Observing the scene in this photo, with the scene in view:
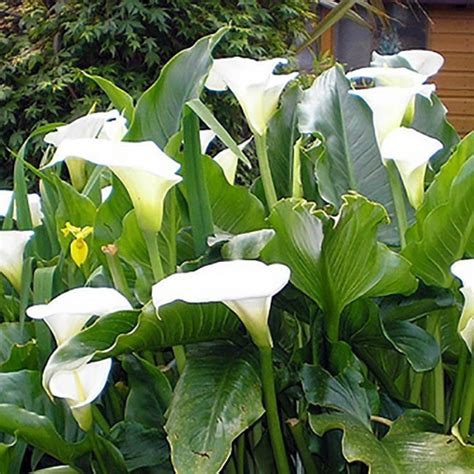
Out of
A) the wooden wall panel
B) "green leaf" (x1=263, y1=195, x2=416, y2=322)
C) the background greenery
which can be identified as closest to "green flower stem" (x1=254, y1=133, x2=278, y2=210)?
"green leaf" (x1=263, y1=195, x2=416, y2=322)

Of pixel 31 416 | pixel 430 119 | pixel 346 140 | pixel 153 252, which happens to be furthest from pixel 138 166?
pixel 430 119

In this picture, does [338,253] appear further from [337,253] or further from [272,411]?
[272,411]

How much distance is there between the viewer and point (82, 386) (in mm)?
512

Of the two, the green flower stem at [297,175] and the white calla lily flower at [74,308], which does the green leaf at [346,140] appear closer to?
the green flower stem at [297,175]

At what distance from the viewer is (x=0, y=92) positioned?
2209mm

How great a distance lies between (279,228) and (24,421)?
8.4 inches

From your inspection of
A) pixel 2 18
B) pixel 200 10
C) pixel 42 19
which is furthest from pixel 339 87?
pixel 2 18

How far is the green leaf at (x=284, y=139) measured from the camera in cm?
73

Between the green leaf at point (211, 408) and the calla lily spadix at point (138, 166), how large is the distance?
0.11m

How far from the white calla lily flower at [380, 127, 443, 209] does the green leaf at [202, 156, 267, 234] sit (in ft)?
0.41

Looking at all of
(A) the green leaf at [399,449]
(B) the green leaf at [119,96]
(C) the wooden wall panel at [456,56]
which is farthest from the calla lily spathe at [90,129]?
(C) the wooden wall panel at [456,56]

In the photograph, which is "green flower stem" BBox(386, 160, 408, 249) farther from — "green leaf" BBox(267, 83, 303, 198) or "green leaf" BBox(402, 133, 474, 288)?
"green leaf" BBox(267, 83, 303, 198)

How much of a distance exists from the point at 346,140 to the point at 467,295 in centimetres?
27

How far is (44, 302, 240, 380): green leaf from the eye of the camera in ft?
1.57
